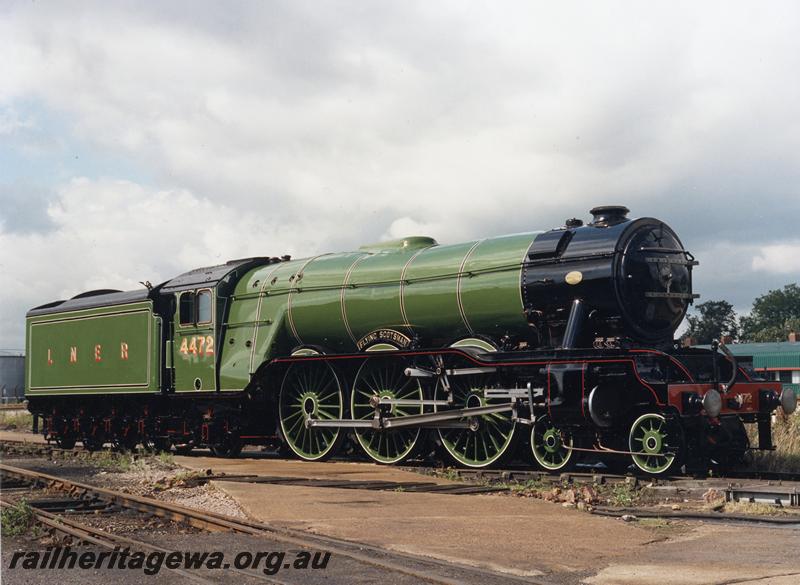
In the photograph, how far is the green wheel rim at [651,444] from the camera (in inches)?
427

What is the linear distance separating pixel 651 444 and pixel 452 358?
3138mm

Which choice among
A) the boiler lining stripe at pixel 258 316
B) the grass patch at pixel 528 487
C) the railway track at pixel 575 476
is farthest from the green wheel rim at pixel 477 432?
the boiler lining stripe at pixel 258 316

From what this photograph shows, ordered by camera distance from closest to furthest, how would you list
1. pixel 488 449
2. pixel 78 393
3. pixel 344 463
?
pixel 488 449 < pixel 344 463 < pixel 78 393

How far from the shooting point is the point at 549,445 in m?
11.9

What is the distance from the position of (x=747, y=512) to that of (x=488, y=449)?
179 inches

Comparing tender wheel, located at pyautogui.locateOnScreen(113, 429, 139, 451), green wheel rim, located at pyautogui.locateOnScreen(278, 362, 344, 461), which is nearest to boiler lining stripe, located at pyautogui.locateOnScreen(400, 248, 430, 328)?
green wheel rim, located at pyautogui.locateOnScreen(278, 362, 344, 461)

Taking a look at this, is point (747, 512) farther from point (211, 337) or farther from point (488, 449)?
point (211, 337)

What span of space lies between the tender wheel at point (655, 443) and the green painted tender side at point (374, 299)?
2178mm

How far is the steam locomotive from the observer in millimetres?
11312

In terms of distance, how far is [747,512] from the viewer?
8969mm

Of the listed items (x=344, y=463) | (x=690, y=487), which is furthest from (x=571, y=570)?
(x=344, y=463)

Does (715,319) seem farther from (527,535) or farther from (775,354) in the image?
(527,535)

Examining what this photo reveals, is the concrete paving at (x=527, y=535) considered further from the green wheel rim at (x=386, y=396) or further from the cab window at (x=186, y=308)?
the cab window at (x=186, y=308)

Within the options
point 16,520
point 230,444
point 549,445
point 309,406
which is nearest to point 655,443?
point 549,445
